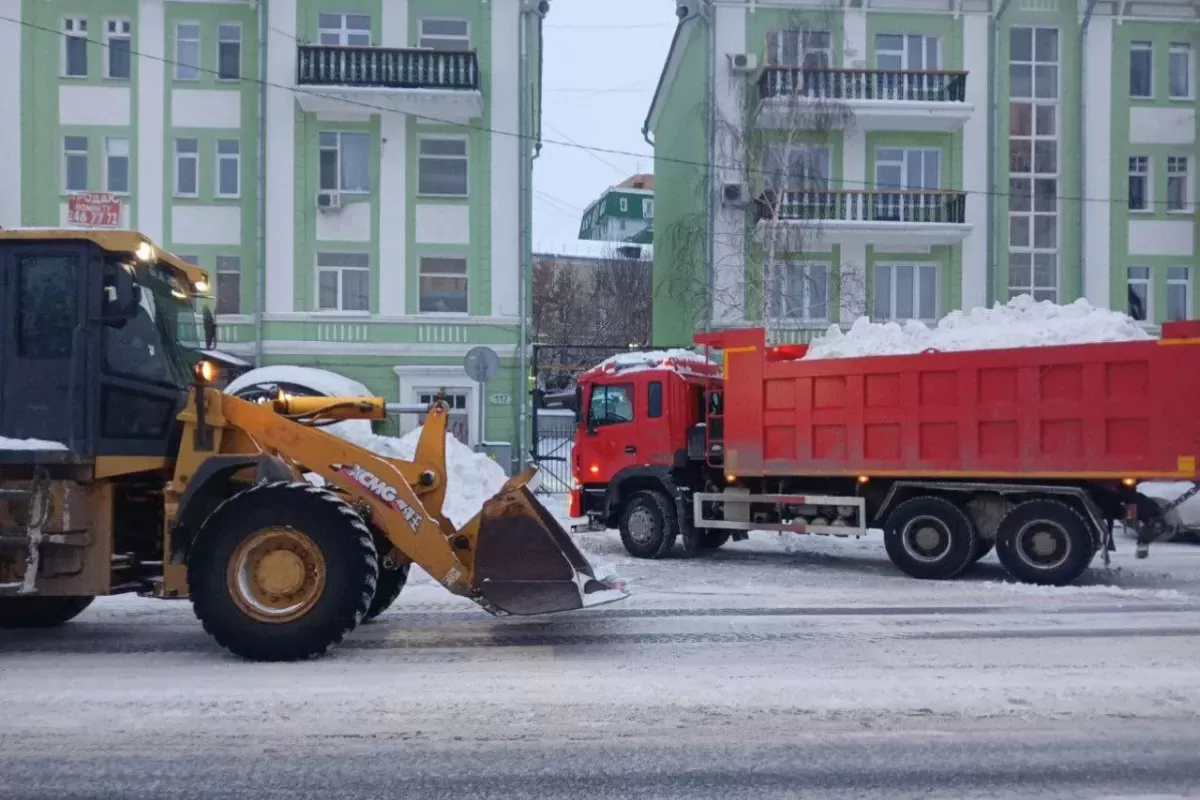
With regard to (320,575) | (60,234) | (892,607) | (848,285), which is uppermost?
(848,285)

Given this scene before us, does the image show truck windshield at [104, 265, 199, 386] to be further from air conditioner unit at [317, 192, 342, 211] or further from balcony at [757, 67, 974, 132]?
balcony at [757, 67, 974, 132]

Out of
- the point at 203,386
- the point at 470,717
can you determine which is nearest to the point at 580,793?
the point at 470,717

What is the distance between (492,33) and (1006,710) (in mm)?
22791

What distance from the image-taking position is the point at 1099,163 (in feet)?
89.8

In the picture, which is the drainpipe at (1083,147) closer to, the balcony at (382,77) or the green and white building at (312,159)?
the green and white building at (312,159)

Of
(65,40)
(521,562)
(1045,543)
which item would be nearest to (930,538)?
(1045,543)

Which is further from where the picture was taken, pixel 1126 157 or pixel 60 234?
pixel 1126 157

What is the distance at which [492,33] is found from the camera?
2564 centimetres

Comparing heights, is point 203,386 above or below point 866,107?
below

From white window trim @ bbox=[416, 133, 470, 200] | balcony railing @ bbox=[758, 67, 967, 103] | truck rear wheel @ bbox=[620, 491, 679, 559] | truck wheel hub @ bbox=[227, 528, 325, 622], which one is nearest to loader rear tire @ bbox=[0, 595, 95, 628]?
truck wheel hub @ bbox=[227, 528, 325, 622]

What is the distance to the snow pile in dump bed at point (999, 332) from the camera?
11.5 metres

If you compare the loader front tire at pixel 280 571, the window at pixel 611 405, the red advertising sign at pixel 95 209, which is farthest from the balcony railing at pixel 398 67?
the loader front tire at pixel 280 571

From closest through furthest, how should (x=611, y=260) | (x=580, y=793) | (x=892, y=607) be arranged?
1. (x=580, y=793)
2. (x=892, y=607)
3. (x=611, y=260)

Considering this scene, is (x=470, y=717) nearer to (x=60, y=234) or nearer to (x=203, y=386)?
(x=203, y=386)
